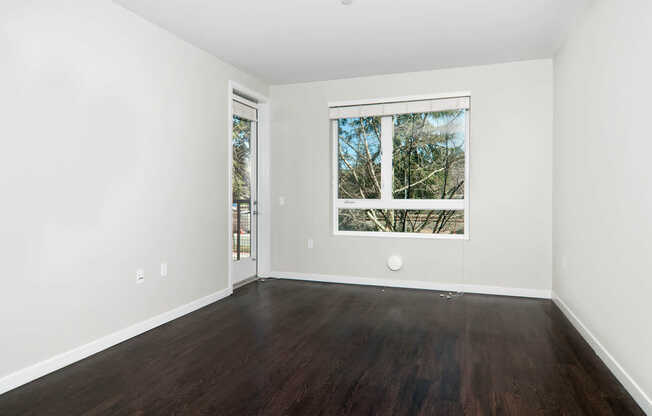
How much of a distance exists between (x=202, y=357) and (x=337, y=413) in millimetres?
1121

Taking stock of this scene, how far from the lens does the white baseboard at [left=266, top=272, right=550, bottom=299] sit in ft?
13.9

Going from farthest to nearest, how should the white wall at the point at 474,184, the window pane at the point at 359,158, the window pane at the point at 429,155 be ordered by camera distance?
1. the window pane at the point at 359,158
2. the window pane at the point at 429,155
3. the white wall at the point at 474,184

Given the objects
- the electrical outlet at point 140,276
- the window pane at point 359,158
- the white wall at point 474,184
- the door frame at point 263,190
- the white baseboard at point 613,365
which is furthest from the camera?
the door frame at point 263,190

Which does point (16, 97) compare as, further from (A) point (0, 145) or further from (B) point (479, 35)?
(B) point (479, 35)

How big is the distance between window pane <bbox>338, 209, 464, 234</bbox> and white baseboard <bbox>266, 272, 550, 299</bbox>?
0.59m

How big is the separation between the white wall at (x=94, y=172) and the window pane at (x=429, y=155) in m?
2.16

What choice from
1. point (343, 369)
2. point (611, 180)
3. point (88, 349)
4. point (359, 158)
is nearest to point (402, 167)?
point (359, 158)

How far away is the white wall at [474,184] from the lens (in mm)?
4191

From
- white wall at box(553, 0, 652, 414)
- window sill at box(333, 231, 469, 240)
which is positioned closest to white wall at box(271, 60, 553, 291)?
window sill at box(333, 231, 469, 240)

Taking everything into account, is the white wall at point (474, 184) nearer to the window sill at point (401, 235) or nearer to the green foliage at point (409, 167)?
the window sill at point (401, 235)

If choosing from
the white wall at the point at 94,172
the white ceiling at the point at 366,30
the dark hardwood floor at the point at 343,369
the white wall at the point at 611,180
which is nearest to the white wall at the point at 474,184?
the white ceiling at the point at 366,30

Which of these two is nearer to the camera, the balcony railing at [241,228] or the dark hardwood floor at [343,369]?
the dark hardwood floor at [343,369]

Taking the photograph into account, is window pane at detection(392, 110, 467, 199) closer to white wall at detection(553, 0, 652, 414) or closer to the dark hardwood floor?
white wall at detection(553, 0, 652, 414)

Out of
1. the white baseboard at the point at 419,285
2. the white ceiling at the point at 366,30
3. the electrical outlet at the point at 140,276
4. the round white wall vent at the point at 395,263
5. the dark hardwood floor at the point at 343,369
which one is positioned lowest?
the dark hardwood floor at the point at 343,369
